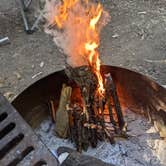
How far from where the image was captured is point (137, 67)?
329 cm

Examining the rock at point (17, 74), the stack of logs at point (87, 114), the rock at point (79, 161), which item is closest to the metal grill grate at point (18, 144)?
the rock at point (79, 161)

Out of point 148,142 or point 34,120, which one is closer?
point 148,142

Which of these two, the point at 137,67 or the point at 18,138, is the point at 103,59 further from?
the point at 18,138

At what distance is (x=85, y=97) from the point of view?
2.27 m

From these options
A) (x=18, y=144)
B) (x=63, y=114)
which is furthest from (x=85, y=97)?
(x=18, y=144)

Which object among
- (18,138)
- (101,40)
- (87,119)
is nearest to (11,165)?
(18,138)

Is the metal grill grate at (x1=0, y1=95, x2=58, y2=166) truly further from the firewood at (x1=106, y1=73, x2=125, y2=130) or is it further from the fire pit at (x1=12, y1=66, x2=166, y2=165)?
the firewood at (x1=106, y1=73, x2=125, y2=130)

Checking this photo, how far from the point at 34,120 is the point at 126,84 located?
686 millimetres

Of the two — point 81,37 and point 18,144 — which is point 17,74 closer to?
point 81,37

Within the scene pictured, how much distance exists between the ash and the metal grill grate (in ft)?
1.48

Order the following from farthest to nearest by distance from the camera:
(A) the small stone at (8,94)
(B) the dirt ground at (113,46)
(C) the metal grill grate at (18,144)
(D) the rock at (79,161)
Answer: (B) the dirt ground at (113,46) → (A) the small stone at (8,94) → (D) the rock at (79,161) → (C) the metal grill grate at (18,144)

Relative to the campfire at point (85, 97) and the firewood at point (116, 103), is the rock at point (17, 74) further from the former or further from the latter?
the firewood at point (116, 103)

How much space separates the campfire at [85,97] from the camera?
227cm

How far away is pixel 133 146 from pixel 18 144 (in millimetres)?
814
